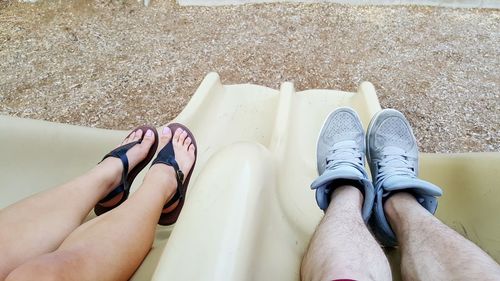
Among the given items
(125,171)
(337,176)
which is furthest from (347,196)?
(125,171)

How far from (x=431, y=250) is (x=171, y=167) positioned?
54 centimetres

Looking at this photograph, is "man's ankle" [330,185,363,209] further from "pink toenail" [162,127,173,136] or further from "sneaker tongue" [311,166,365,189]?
"pink toenail" [162,127,173,136]

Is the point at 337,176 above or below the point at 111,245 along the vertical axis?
above

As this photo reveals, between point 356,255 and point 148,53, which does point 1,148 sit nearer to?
point 356,255

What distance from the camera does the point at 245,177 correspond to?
0.68 metres

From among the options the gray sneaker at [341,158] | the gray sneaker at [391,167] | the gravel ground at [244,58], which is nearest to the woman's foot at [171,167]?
the gray sneaker at [341,158]

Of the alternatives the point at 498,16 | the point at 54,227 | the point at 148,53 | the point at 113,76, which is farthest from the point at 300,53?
the point at 54,227

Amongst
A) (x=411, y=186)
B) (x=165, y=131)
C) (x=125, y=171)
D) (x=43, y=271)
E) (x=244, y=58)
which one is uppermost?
(x=244, y=58)

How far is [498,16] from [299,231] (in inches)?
81.1

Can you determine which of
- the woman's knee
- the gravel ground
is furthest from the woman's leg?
the gravel ground

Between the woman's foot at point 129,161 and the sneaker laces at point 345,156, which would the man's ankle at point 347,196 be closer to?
the sneaker laces at point 345,156

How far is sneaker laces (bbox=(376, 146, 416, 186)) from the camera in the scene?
88 centimetres

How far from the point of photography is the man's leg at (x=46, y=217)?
674mm

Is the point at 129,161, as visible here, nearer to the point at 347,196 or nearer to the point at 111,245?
the point at 111,245
